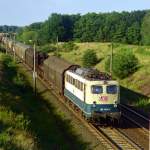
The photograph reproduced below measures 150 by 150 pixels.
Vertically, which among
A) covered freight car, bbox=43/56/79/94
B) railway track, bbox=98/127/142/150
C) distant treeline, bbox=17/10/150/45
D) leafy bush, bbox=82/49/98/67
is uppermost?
distant treeline, bbox=17/10/150/45

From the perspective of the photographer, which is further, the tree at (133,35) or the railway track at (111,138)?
the tree at (133,35)

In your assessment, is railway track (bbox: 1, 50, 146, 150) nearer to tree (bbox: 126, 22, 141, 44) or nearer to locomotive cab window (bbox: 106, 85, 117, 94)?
locomotive cab window (bbox: 106, 85, 117, 94)

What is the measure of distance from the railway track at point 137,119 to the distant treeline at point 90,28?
352 feet

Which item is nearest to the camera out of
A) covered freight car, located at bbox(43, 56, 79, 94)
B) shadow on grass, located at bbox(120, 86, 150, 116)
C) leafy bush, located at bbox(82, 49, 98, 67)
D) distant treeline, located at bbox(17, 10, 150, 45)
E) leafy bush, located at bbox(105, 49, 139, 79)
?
shadow on grass, located at bbox(120, 86, 150, 116)

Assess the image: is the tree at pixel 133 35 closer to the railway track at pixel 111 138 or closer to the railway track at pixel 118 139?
the railway track at pixel 111 138

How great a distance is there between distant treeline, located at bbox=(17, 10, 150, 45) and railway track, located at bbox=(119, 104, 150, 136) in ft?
352

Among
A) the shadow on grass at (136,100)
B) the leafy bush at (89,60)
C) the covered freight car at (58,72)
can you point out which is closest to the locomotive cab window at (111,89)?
the shadow on grass at (136,100)

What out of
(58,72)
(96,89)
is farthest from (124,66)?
(96,89)

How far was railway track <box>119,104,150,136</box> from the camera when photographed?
29.1 meters

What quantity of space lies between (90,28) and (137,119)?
433ft

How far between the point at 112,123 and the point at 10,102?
7.52 m

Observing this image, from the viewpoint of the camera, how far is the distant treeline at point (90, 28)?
151m

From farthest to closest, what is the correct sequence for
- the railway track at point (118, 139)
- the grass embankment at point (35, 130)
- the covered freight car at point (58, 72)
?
the covered freight car at point (58, 72), the railway track at point (118, 139), the grass embankment at point (35, 130)

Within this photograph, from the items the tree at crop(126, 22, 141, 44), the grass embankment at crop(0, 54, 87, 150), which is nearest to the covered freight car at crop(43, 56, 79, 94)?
the grass embankment at crop(0, 54, 87, 150)
